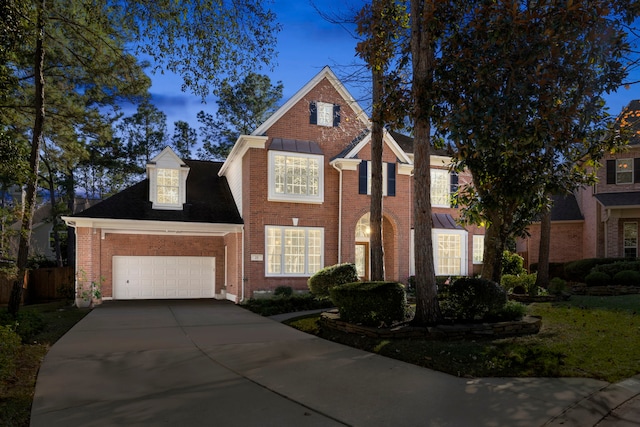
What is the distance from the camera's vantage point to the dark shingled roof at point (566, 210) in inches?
1030

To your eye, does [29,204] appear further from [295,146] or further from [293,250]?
[295,146]

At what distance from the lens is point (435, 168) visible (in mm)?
21203

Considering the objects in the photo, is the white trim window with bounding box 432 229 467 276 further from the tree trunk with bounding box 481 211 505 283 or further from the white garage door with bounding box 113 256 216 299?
the white garage door with bounding box 113 256 216 299

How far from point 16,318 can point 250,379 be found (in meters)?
7.64

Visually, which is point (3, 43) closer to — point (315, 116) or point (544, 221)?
point (315, 116)

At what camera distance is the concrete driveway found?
199 inches

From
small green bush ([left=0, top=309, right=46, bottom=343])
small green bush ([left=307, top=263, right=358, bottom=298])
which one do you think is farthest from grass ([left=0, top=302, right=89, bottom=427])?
small green bush ([left=307, top=263, right=358, bottom=298])

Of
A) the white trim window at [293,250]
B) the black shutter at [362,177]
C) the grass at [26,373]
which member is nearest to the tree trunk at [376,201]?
the white trim window at [293,250]

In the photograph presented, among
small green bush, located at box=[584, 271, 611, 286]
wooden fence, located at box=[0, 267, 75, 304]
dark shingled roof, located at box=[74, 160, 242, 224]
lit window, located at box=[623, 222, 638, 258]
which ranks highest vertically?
dark shingled roof, located at box=[74, 160, 242, 224]

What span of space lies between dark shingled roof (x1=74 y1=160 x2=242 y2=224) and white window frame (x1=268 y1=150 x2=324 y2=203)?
1934 millimetres

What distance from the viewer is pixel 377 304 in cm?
960

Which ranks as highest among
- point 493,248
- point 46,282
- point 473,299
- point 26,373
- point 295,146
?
point 295,146

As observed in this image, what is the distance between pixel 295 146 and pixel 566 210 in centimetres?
1790

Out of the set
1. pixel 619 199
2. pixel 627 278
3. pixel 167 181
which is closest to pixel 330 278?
pixel 167 181
